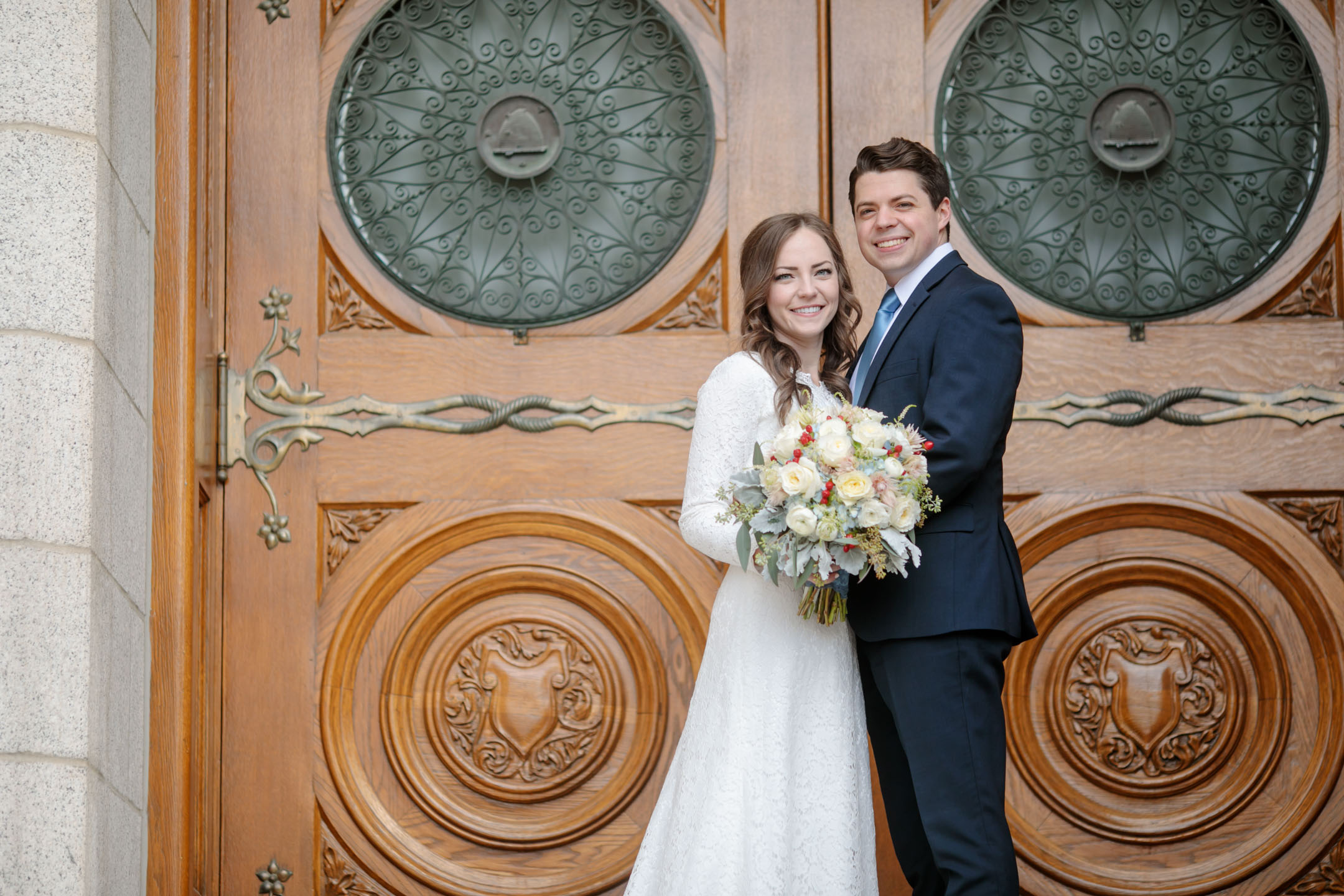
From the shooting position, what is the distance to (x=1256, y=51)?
4.36 m

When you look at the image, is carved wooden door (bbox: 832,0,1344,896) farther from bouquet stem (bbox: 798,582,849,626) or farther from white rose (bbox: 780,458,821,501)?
white rose (bbox: 780,458,821,501)

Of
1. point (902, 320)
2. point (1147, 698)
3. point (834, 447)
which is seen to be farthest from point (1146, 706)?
point (834, 447)

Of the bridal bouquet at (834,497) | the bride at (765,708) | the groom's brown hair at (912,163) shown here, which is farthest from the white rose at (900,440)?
the groom's brown hair at (912,163)

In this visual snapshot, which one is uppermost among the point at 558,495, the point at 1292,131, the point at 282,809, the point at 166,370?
the point at 1292,131

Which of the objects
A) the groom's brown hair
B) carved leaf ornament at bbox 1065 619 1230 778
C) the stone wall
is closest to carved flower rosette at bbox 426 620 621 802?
the stone wall

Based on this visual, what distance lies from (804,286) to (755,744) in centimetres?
108

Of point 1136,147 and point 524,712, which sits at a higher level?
point 1136,147

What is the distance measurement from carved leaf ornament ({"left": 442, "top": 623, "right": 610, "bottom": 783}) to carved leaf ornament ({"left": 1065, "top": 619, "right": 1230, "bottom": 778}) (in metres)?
1.35

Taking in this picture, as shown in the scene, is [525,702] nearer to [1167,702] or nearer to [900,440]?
[900,440]

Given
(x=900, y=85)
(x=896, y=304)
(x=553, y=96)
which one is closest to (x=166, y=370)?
(x=553, y=96)

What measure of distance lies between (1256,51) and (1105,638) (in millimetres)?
1734

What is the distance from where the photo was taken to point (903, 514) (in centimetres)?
307

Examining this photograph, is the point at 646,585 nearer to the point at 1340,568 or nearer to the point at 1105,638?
the point at 1105,638

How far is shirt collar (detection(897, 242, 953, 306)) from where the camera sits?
3.55 metres
